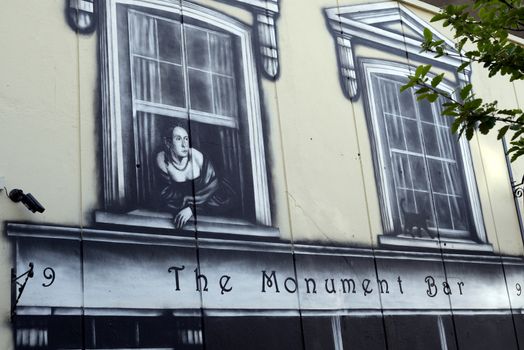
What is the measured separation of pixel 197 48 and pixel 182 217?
6.72ft

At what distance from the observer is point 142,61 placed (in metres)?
8.18

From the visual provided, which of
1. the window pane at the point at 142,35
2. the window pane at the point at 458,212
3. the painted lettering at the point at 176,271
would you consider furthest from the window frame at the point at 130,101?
the window pane at the point at 458,212

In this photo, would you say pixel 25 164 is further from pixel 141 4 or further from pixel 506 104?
pixel 506 104

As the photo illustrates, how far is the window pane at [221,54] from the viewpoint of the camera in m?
8.82

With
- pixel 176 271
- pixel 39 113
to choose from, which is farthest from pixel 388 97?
pixel 39 113

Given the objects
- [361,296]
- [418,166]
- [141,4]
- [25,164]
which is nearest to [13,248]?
[25,164]

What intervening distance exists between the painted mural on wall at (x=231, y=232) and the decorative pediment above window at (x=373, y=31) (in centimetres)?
3

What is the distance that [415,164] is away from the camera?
10.4 m

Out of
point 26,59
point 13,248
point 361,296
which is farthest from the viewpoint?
point 361,296

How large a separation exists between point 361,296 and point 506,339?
264 cm

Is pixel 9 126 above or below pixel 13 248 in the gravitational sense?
above

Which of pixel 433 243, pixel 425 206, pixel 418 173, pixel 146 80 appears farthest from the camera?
pixel 418 173

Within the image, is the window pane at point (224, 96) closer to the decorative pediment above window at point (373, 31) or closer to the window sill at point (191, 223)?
the window sill at point (191, 223)

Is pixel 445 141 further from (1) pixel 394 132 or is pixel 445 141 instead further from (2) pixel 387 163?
(2) pixel 387 163
